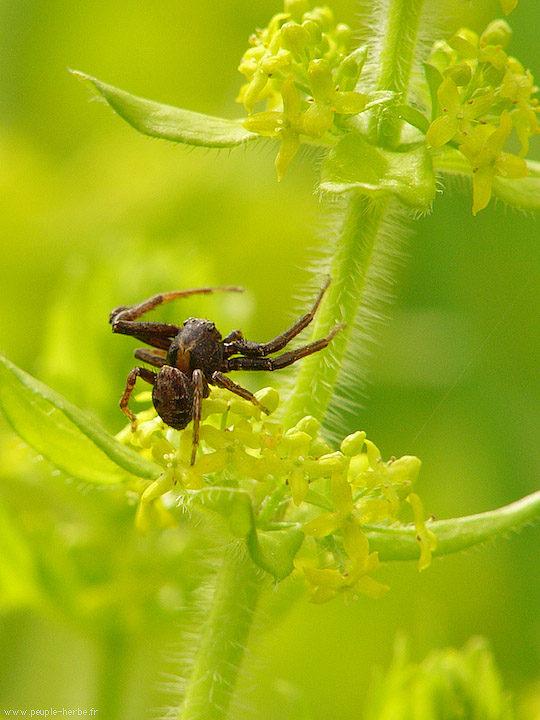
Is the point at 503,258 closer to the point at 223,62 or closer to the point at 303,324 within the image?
the point at 223,62

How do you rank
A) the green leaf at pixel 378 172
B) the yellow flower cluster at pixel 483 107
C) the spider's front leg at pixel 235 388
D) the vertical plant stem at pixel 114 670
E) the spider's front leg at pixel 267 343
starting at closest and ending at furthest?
the green leaf at pixel 378 172 → the yellow flower cluster at pixel 483 107 → the spider's front leg at pixel 235 388 → the spider's front leg at pixel 267 343 → the vertical plant stem at pixel 114 670

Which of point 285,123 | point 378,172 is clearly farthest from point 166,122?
point 378,172

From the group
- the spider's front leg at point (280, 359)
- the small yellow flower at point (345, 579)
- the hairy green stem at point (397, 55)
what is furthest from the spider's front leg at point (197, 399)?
the hairy green stem at point (397, 55)

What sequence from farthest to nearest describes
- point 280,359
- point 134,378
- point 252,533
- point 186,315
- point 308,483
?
point 186,315
point 134,378
point 280,359
point 308,483
point 252,533

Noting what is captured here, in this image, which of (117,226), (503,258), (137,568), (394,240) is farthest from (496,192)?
(117,226)

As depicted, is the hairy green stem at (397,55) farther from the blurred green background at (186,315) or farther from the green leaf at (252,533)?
the blurred green background at (186,315)

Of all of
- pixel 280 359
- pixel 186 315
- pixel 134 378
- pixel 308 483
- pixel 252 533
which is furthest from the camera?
pixel 186 315

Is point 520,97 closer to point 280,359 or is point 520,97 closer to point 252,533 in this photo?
point 280,359
